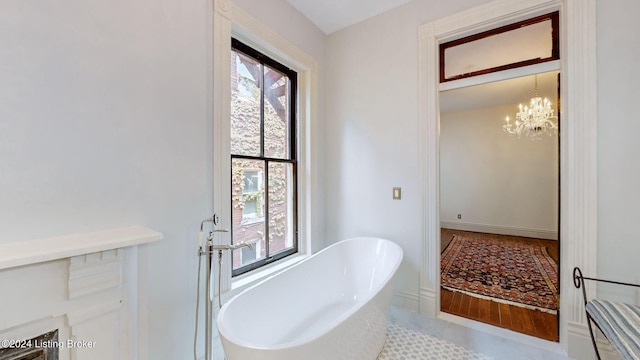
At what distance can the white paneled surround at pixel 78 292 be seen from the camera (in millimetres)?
789

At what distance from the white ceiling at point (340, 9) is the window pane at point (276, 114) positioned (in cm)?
65

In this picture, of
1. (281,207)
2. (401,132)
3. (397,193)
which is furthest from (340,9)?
(281,207)

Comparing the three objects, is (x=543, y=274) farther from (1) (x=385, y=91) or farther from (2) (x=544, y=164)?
(1) (x=385, y=91)

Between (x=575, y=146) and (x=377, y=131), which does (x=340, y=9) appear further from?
(x=575, y=146)

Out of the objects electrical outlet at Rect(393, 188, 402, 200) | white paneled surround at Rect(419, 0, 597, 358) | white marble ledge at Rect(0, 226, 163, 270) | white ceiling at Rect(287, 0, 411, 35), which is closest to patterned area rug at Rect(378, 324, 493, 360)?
white paneled surround at Rect(419, 0, 597, 358)

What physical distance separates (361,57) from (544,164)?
433 centimetres

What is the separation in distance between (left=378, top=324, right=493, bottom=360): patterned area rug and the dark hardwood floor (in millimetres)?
474

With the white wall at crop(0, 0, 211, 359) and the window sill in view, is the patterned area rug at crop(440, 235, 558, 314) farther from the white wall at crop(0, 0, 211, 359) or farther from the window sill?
the white wall at crop(0, 0, 211, 359)

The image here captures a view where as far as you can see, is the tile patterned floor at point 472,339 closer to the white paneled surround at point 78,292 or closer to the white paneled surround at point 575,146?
the white paneled surround at point 575,146

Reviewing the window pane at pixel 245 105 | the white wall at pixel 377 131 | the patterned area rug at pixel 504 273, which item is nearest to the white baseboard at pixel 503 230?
the patterned area rug at pixel 504 273

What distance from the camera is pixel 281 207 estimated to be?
89.2 inches

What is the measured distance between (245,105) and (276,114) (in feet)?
1.25

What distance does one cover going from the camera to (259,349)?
0.90m

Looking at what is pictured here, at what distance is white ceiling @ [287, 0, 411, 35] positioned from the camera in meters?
2.13
